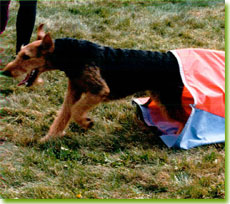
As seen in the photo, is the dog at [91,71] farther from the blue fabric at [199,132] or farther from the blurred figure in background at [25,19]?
the blurred figure in background at [25,19]

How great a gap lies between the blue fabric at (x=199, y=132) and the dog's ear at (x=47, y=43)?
163 centimetres

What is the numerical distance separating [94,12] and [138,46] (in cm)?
183

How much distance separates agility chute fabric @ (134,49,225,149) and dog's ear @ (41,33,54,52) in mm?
1466

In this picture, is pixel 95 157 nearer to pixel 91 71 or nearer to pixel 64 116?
pixel 64 116

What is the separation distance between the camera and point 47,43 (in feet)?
11.7

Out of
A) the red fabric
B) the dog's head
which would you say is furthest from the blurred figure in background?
the red fabric

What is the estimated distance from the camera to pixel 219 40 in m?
6.69

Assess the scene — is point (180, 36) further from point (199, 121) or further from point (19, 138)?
point (19, 138)

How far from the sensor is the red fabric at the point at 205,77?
3.84m

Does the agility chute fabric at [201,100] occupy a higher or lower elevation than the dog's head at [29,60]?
lower

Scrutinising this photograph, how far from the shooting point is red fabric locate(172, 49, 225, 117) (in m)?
3.84

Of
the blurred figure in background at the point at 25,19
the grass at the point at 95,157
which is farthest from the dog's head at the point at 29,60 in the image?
the blurred figure in background at the point at 25,19

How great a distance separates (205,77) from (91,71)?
1378 mm

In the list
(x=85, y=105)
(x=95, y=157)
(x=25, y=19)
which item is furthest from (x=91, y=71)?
(x=25, y=19)
